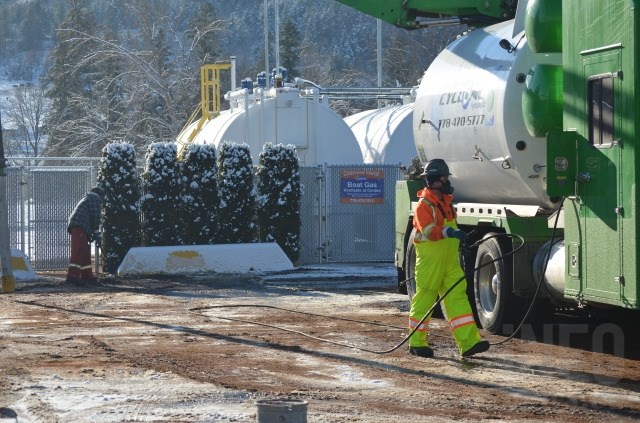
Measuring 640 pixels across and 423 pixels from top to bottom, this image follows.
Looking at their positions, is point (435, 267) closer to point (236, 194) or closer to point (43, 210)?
point (236, 194)

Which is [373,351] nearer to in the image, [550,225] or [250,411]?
[550,225]

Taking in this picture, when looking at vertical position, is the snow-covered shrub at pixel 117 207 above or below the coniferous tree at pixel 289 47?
below

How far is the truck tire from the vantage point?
14.0 meters

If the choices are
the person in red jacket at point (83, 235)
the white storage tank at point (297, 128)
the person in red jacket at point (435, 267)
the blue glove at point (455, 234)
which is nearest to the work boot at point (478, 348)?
the person in red jacket at point (435, 267)

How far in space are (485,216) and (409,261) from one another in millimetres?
2762

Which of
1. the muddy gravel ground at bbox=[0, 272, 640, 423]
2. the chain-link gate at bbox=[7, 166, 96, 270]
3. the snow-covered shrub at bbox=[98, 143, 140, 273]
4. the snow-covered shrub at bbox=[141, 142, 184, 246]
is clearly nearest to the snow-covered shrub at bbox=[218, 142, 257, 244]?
the snow-covered shrub at bbox=[141, 142, 184, 246]

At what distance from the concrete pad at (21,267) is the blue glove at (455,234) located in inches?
489

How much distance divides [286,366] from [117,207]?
13.6m

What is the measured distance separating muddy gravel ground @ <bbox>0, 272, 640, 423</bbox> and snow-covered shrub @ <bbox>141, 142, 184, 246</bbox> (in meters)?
6.31

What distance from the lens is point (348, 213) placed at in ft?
89.7

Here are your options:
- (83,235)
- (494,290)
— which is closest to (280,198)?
(83,235)

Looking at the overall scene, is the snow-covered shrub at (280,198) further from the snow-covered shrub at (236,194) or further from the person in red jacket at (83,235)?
the person in red jacket at (83,235)

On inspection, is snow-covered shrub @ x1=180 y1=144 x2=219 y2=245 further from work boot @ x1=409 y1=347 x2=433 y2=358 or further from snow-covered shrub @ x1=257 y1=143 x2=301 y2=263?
work boot @ x1=409 y1=347 x2=433 y2=358

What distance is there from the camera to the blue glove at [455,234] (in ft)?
39.3
